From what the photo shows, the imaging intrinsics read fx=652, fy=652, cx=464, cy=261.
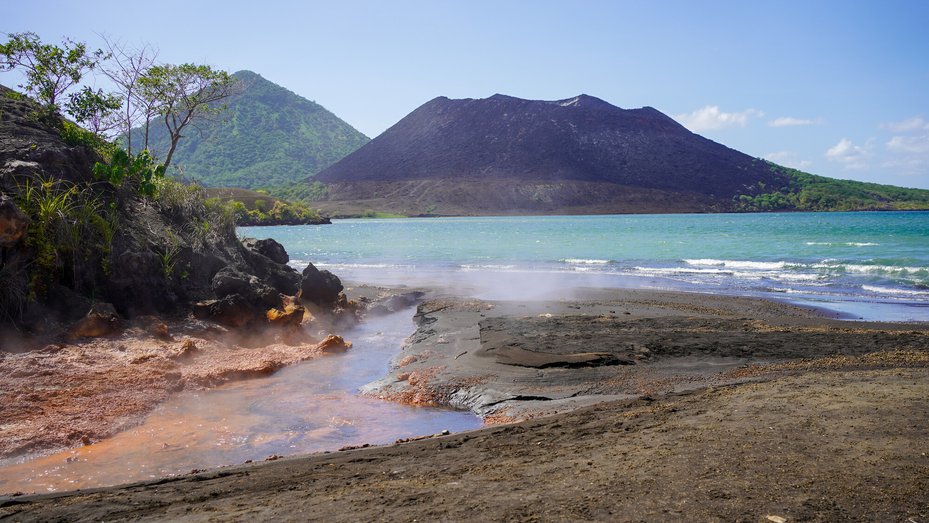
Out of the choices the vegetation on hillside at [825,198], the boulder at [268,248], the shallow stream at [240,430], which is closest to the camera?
the shallow stream at [240,430]

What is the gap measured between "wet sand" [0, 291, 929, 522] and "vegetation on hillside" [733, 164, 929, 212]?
406 feet

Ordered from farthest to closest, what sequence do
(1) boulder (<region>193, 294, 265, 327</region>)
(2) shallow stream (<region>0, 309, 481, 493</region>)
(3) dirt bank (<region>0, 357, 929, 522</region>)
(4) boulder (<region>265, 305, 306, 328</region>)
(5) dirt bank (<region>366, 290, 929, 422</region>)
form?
(4) boulder (<region>265, 305, 306, 328</region>) → (1) boulder (<region>193, 294, 265, 327</region>) → (5) dirt bank (<region>366, 290, 929, 422</region>) → (2) shallow stream (<region>0, 309, 481, 493</region>) → (3) dirt bank (<region>0, 357, 929, 522</region>)

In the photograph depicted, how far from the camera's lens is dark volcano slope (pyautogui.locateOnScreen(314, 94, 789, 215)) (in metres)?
122

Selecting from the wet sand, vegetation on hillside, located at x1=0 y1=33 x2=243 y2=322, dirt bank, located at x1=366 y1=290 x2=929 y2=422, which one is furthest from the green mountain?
the wet sand

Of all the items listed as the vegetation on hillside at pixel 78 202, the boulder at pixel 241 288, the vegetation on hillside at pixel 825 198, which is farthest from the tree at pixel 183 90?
the vegetation on hillside at pixel 825 198

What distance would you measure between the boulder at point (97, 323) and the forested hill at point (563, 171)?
106 meters

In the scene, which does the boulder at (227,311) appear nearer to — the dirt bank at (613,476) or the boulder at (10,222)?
the boulder at (10,222)

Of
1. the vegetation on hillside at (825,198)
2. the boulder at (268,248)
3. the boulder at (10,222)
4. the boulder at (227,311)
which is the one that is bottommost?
the boulder at (227,311)

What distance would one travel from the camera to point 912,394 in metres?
6.64

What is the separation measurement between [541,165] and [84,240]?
12663 cm

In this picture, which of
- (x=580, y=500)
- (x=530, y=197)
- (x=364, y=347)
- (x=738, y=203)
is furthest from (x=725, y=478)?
(x=738, y=203)

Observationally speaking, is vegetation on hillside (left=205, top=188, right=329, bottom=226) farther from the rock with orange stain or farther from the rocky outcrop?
the rock with orange stain

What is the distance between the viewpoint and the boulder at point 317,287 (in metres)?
15.7

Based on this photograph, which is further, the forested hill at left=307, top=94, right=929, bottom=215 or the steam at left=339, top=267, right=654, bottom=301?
the forested hill at left=307, top=94, right=929, bottom=215
